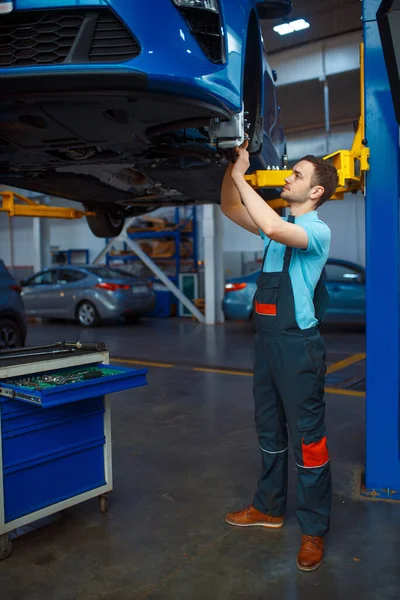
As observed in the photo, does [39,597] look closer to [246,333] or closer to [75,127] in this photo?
[75,127]

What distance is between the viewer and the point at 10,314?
6.45m

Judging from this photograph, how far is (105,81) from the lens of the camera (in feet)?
6.22

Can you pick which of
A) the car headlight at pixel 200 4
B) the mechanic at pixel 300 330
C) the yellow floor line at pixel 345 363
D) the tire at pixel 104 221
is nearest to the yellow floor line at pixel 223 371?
the yellow floor line at pixel 345 363

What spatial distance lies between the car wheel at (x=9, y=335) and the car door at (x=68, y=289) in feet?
14.9

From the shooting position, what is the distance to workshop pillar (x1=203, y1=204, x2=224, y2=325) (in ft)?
37.9

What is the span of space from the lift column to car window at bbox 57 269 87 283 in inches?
350

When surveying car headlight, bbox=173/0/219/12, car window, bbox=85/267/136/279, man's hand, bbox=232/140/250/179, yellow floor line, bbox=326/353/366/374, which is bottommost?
yellow floor line, bbox=326/353/366/374

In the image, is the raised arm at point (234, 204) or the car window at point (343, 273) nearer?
the raised arm at point (234, 204)

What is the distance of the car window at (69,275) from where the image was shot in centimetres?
1120

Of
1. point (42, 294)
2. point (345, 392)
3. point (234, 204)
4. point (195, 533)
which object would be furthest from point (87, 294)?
point (195, 533)

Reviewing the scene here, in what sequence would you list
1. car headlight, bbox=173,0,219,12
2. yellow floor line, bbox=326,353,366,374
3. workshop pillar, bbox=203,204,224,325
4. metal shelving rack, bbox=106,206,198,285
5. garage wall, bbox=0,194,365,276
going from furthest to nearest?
garage wall, bbox=0,194,365,276, metal shelving rack, bbox=106,206,198,285, workshop pillar, bbox=203,204,224,325, yellow floor line, bbox=326,353,366,374, car headlight, bbox=173,0,219,12

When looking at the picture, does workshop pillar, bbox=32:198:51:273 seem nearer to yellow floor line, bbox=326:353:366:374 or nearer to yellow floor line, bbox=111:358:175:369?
yellow floor line, bbox=111:358:175:369

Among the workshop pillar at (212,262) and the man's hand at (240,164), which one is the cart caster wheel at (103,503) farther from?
the workshop pillar at (212,262)

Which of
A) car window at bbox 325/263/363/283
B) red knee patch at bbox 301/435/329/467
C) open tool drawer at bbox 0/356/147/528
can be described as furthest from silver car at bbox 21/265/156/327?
red knee patch at bbox 301/435/329/467
